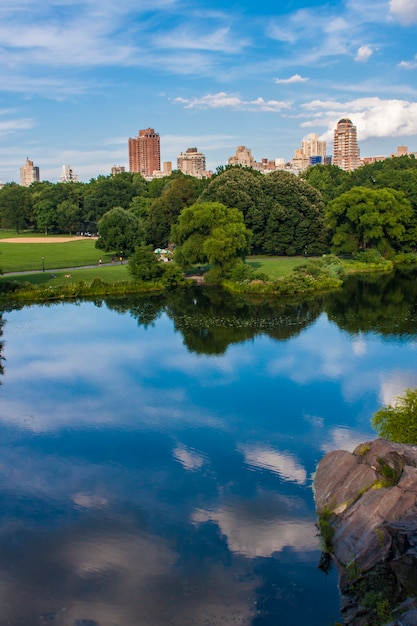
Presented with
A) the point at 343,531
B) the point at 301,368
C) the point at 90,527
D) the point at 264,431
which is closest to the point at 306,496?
the point at 343,531

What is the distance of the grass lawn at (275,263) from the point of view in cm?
5933

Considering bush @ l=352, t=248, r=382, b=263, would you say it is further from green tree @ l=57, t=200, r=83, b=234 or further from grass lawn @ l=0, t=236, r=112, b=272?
green tree @ l=57, t=200, r=83, b=234

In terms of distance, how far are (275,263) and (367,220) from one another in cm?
1037

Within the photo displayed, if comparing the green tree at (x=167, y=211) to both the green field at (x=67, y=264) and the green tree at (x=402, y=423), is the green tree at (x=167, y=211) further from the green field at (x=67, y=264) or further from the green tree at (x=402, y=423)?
the green tree at (x=402, y=423)

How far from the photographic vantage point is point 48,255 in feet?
235

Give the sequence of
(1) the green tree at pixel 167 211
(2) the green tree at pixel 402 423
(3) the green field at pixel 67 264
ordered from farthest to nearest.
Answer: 1. (1) the green tree at pixel 167 211
2. (3) the green field at pixel 67 264
3. (2) the green tree at pixel 402 423

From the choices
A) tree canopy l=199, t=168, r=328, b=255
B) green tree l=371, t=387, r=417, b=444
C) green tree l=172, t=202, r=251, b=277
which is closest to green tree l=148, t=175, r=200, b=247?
tree canopy l=199, t=168, r=328, b=255

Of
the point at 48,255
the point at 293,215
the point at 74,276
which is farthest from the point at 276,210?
the point at 48,255

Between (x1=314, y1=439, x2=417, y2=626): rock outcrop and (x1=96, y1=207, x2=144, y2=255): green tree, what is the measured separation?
50942 mm

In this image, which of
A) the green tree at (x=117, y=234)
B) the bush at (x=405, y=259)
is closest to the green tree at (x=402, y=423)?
the bush at (x=405, y=259)

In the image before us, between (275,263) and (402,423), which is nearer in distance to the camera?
(402,423)

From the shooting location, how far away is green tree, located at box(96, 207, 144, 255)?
6731cm

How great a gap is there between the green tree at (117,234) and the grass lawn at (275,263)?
514 inches

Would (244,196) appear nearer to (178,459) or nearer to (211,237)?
(211,237)
